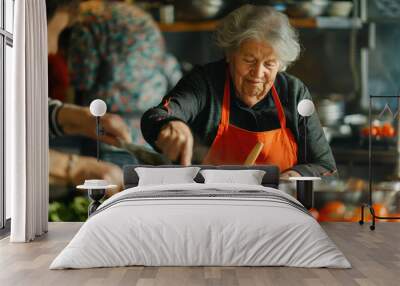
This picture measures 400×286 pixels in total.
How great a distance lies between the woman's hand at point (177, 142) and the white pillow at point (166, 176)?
679mm

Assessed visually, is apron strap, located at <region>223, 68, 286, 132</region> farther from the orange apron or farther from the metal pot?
the metal pot

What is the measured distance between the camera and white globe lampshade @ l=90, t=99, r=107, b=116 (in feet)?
25.6

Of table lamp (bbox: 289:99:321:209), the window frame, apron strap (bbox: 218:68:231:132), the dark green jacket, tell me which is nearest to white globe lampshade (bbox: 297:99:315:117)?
table lamp (bbox: 289:99:321:209)

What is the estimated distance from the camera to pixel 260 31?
8.29m

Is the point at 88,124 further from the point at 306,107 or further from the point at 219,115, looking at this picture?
the point at 306,107

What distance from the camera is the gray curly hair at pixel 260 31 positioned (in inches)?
325

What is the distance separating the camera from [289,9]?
8.26 m

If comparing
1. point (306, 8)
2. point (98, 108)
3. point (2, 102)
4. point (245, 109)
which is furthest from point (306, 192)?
point (2, 102)

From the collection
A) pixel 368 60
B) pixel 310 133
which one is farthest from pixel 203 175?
pixel 368 60

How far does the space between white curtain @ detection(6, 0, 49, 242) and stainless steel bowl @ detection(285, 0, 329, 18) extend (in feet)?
10.9

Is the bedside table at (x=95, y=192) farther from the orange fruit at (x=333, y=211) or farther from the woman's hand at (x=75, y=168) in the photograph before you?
the orange fruit at (x=333, y=211)

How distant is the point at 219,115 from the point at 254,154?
69 centimetres

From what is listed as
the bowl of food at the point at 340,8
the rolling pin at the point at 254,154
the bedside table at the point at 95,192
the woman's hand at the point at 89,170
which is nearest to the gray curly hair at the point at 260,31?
the bowl of food at the point at 340,8

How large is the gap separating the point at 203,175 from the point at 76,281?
3.40 metres
